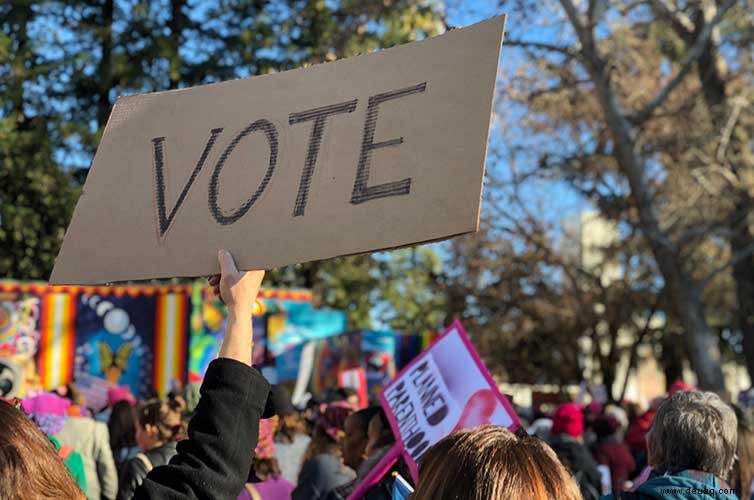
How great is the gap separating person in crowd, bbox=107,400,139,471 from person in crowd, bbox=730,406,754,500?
4.27m

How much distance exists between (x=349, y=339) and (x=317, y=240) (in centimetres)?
1488

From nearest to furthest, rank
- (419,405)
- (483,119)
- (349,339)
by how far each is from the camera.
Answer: (483,119), (419,405), (349,339)

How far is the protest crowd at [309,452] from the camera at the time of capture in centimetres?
191

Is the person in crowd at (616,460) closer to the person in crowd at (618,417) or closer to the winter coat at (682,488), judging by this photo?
the person in crowd at (618,417)

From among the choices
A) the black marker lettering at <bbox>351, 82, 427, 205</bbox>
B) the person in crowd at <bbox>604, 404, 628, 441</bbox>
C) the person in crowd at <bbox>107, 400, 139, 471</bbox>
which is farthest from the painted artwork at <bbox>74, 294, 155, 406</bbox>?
the black marker lettering at <bbox>351, 82, 427, 205</bbox>

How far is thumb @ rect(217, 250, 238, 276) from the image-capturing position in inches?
98.7

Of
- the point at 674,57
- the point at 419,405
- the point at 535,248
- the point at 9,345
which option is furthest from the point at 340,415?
the point at 674,57

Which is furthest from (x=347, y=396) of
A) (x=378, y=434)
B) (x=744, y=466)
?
(x=744, y=466)

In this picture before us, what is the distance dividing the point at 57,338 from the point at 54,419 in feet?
34.8

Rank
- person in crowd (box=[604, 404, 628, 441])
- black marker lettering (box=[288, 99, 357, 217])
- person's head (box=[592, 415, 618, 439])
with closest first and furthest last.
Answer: black marker lettering (box=[288, 99, 357, 217])
person's head (box=[592, 415, 618, 439])
person in crowd (box=[604, 404, 628, 441])

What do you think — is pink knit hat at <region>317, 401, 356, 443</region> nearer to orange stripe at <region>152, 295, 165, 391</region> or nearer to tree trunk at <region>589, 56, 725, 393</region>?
tree trunk at <region>589, 56, 725, 393</region>

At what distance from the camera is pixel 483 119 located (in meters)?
2.49

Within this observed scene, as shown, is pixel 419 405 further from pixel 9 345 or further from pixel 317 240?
pixel 9 345

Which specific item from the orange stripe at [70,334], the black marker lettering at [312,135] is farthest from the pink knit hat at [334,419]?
the orange stripe at [70,334]
